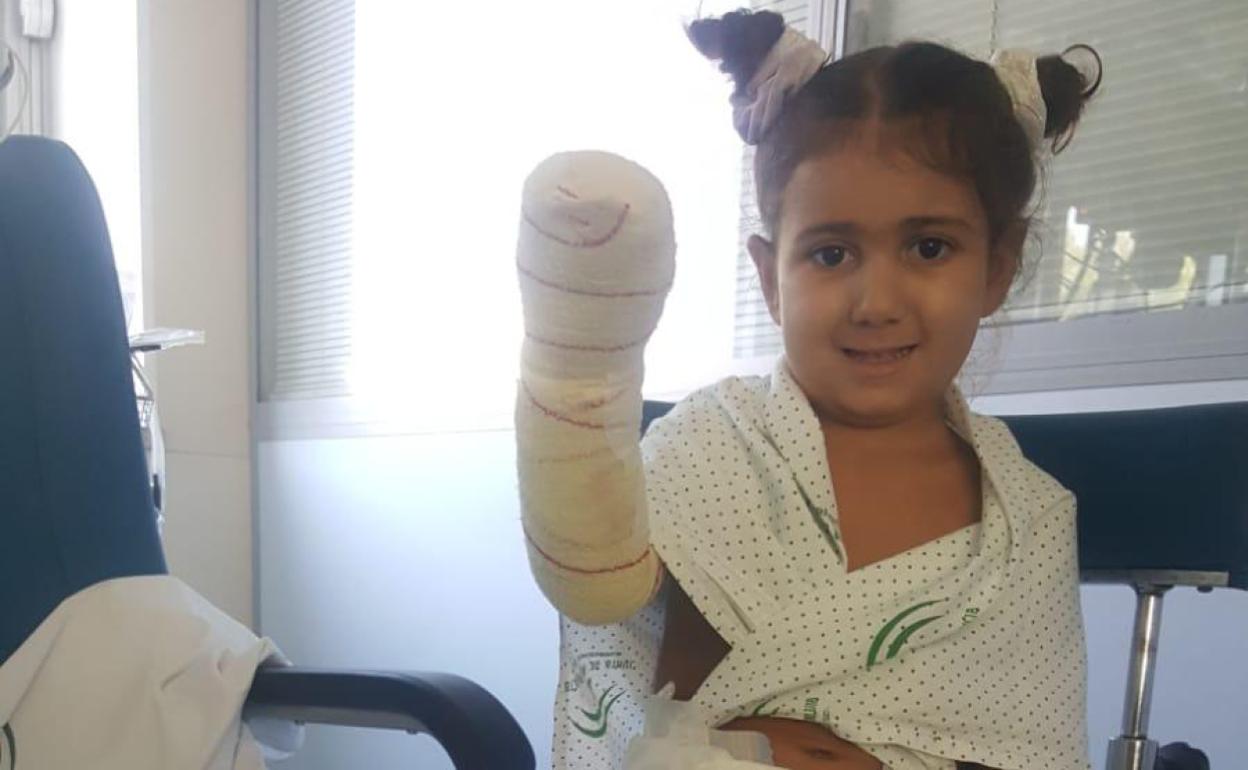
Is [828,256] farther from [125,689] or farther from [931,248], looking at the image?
[125,689]

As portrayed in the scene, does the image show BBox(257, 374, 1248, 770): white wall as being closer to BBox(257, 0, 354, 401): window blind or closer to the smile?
BBox(257, 0, 354, 401): window blind

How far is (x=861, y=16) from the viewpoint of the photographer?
1.35 meters

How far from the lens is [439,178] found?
2027mm

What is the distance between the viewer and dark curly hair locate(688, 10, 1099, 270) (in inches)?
28.6

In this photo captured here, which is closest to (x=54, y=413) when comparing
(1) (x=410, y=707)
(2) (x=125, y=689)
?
(2) (x=125, y=689)

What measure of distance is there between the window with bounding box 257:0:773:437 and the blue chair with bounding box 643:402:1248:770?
73cm

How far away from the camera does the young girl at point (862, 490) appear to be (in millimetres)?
676

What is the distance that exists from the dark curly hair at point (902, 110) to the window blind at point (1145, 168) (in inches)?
10.3

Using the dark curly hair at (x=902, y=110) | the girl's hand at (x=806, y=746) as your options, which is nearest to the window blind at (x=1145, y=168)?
the dark curly hair at (x=902, y=110)

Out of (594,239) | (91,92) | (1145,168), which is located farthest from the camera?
(91,92)

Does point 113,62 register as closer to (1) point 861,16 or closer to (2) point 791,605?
(1) point 861,16

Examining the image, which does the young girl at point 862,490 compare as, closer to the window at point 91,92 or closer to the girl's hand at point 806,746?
the girl's hand at point 806,746

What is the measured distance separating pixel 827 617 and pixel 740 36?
1.32 ft

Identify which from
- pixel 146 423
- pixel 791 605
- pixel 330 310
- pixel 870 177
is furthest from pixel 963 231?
pixel 330 310
